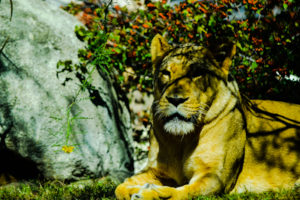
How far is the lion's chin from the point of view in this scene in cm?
340

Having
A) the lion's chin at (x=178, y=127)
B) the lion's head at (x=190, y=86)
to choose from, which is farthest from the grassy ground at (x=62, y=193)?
the lion's head at (x=190, y=86)

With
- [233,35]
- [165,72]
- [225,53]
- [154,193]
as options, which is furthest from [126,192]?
[233,35]

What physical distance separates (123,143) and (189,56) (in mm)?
2374

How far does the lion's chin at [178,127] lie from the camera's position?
3404 millimetres

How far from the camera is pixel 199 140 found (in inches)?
144

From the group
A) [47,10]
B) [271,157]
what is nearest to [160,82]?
[271,157]

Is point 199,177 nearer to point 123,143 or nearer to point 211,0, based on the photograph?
point 123,143

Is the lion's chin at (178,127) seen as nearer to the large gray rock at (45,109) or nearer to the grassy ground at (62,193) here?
the grassy ground at (62,193)

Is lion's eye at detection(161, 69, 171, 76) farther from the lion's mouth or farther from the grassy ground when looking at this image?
the grassy ground

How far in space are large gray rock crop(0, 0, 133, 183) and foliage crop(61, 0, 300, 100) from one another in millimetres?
474

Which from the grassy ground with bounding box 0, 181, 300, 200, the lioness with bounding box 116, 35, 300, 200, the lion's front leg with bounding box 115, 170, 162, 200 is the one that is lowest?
the grassy ground with bounding box 0, 181, 300, 200

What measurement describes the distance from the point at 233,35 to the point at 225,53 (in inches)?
51.7

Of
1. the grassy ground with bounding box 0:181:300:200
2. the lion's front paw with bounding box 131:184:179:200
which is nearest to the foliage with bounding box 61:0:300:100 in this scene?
the grassy ground with bounding box 0:181:300:200

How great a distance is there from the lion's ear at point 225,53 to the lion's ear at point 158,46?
557 millimetres
